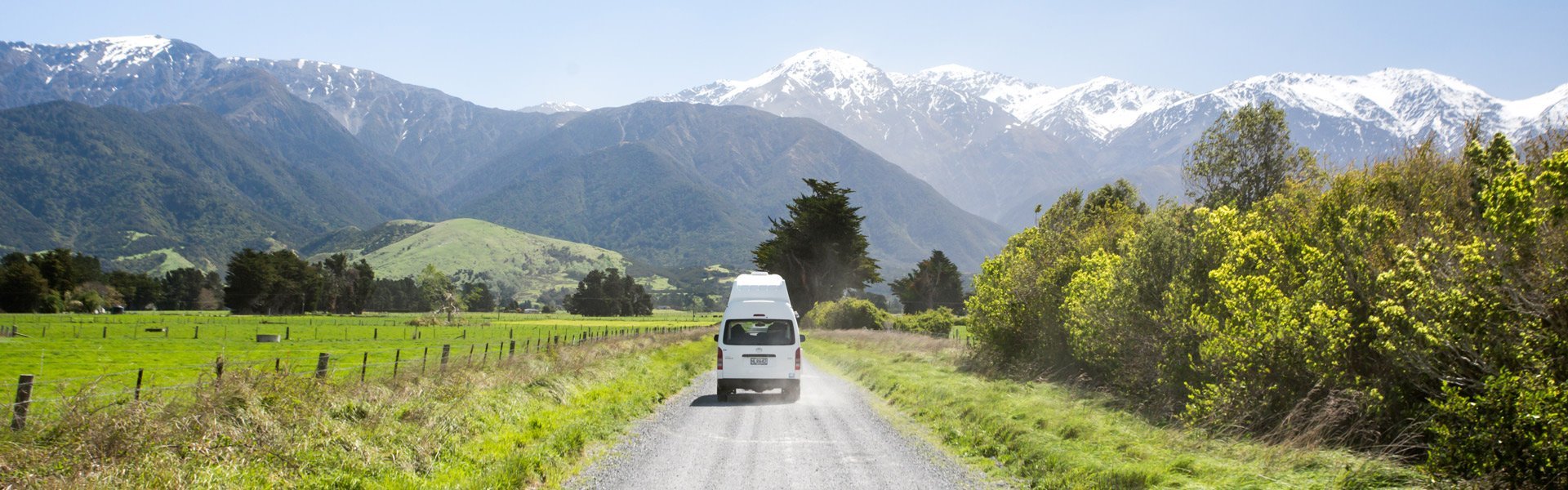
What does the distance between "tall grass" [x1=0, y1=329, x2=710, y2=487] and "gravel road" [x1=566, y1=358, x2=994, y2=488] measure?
77cm

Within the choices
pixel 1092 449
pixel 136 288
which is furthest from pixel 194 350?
pixel 136 288

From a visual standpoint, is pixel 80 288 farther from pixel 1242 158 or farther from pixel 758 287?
pixel 1242 158

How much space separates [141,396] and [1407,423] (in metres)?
15.2

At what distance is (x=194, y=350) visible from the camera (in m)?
50.1

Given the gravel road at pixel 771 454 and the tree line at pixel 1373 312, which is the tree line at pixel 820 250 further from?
the gravel road at pixel 771 454

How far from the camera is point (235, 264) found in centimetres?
12019

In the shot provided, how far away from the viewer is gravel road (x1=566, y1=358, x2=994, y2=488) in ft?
35.1

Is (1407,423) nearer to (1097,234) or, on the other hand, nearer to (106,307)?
(1097,234)

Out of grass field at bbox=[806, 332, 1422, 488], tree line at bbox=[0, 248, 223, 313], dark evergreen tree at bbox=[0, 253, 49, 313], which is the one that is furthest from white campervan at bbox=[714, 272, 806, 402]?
tree line at bbox=[0, 248, 223, 313]

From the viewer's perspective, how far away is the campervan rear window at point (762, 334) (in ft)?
69.2

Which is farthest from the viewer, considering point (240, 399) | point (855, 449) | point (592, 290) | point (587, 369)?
point (592, 290)

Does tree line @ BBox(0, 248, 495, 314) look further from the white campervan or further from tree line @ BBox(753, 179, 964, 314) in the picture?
the white campervan

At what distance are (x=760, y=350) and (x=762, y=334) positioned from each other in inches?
26.8

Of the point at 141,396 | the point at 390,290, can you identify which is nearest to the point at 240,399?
the point at 141,396
